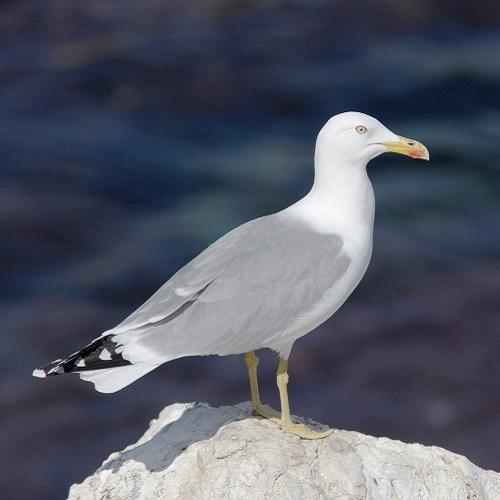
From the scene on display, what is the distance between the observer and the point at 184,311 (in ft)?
15.7

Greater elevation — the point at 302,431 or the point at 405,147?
the point at 405,147

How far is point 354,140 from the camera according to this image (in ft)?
16.2

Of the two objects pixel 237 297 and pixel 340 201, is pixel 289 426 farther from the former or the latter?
pixel 340 201

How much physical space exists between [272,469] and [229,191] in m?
4.97

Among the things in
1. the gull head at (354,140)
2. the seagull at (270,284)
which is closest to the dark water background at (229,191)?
the seagull at (270,284)

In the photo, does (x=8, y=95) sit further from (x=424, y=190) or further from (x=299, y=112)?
(x=424, y=190)

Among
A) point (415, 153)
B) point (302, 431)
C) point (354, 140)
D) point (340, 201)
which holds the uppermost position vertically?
point (354, 140)

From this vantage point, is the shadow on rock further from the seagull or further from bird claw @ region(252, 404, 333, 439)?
the seagull

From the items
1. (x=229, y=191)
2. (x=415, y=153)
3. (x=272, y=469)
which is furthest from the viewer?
(x=229, y=191)

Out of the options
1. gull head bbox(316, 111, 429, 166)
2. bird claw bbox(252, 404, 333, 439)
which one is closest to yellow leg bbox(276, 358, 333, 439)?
bird claw bbox(252, 404, 333, 439)

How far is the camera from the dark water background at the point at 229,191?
8.02 meters

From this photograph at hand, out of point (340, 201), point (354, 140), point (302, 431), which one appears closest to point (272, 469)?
point (302, 431)

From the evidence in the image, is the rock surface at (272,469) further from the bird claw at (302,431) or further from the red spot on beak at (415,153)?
the red spot on beak at (415,153)

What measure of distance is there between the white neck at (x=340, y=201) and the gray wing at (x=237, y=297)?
65 millimetres
